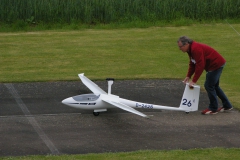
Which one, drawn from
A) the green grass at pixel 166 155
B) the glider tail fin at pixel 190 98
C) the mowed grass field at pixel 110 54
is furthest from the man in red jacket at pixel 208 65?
the green grass at pixel 166 155

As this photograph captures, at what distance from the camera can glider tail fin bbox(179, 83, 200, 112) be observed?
11.7 meters

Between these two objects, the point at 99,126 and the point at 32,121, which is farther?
the point at 32,121

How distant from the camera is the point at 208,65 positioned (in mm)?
11766

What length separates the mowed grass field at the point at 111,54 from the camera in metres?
15.3

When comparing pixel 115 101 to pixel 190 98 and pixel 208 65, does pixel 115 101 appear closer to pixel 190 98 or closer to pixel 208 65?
pixel 190 98

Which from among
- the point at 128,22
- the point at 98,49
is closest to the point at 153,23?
the point at 128,22

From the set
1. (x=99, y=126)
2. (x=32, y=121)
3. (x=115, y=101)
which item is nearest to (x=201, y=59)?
(x=115, y=101)

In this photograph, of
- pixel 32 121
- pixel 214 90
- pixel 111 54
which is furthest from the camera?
pixel 111 54

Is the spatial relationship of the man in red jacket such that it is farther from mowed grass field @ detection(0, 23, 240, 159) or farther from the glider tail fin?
mowed grass field @ detection(0, 23, 240, 159)

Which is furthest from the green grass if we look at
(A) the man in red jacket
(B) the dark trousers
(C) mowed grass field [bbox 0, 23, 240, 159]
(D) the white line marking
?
(C) mowed grass field [bbox 0, 23, 240, 159]

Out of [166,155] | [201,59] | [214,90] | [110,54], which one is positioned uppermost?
[201,59]

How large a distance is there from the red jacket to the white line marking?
307cm

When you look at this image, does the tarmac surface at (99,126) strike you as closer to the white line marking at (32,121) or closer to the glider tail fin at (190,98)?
the white line marking at (32,121)

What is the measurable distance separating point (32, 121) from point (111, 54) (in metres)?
6.73
